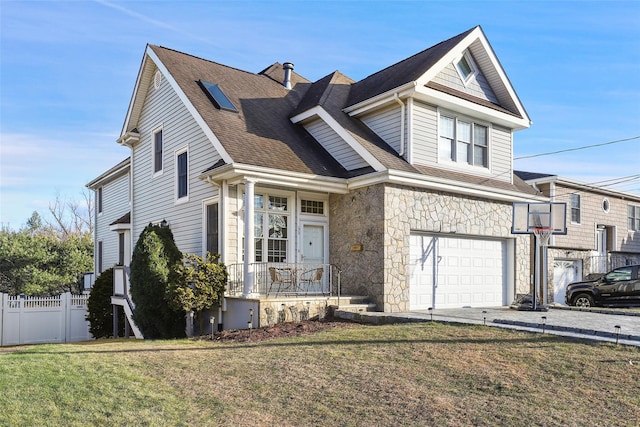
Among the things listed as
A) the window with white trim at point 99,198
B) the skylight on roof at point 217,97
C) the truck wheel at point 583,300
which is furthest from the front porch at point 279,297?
the window with white trim at point 99,198

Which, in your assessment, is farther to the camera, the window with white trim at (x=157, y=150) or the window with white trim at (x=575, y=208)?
the window with white trim at (x=575, y=208)

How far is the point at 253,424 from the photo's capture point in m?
5.71

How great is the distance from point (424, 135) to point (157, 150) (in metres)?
8.87

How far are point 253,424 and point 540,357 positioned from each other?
4.55 metres

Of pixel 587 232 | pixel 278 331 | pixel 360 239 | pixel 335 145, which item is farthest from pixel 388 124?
pixel 587 232

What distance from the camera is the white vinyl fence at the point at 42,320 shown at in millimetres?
16906

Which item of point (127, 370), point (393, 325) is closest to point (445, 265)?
point (393, 325)

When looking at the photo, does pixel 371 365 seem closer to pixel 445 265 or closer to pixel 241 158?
pixel 241 158

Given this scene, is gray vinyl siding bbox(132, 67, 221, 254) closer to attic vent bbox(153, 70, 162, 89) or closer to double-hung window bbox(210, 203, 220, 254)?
attic vent bbox(153, 70, 162, 89)

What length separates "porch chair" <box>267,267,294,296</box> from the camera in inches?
518

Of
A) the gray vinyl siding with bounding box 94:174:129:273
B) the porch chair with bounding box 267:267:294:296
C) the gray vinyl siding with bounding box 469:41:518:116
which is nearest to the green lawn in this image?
the porch chair with bounding box 267:267:294:296

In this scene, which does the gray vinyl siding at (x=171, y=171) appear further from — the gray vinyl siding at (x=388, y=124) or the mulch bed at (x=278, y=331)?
the gray vinyl siding at (x=388, y=124)

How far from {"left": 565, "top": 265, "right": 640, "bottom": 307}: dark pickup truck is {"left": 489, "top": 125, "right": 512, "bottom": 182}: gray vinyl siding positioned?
4944mm

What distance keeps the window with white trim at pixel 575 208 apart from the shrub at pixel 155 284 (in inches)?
748
